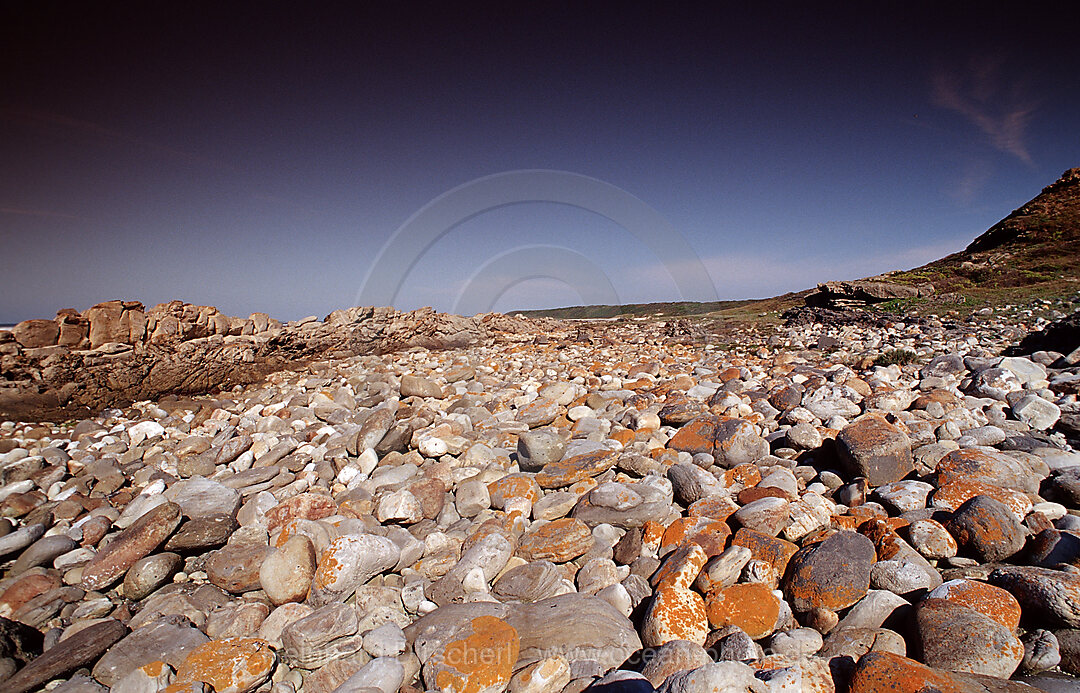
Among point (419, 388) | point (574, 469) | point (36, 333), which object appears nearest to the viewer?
point (574, 469)

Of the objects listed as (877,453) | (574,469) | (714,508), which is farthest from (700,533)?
(877,453)

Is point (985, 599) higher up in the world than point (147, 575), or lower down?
higher up

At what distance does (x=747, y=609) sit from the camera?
225 centimetres

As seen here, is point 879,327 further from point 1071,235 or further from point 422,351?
point 1071,235

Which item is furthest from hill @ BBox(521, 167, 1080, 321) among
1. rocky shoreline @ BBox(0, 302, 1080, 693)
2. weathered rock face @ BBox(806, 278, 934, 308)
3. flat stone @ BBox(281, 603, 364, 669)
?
flat stone @ BBox(281, 603, 364, 669)

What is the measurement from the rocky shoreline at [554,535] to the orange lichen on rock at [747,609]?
1cm

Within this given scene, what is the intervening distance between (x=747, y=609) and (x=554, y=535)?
1163 millimetres

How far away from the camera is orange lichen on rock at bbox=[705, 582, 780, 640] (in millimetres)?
2201

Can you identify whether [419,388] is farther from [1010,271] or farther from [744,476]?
[1010,271]

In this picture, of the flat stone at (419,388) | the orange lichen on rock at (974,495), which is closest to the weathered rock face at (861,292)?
the flat stone at (419,388)

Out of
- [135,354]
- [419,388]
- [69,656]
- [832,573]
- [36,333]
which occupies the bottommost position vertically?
[69,656]

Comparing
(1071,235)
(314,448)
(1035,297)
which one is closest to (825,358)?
(314,448)

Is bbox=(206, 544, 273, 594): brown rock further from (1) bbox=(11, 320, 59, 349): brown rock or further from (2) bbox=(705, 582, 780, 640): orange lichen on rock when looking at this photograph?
(1) bbox=(11, 320, 59, 349): brown rock

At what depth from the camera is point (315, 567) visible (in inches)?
113
